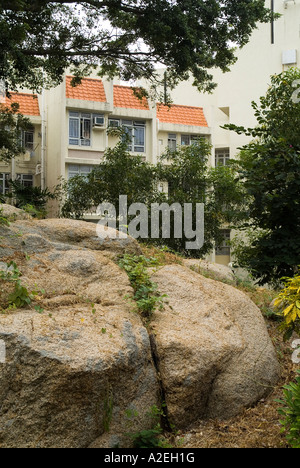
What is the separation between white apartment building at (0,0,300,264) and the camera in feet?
88.3

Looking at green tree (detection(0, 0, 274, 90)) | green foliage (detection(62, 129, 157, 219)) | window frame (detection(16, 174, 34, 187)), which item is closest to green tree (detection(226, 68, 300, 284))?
green tree (detection(0, 0, 274, 90))

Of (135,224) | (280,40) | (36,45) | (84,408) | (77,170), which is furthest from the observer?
(280,40)

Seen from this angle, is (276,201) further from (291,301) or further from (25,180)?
(25,180)

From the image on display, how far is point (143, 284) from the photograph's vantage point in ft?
21.2

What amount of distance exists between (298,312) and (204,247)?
13.1m

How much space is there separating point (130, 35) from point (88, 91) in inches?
545

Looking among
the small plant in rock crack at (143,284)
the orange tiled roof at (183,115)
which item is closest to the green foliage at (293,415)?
the small plant in rock crack at (143,284)

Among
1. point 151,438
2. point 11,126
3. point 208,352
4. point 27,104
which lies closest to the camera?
point 151,438

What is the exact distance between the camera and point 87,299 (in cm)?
595

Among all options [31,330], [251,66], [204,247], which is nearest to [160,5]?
[204,247]

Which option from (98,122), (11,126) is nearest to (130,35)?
(11,126)

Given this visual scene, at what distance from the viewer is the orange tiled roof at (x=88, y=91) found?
26.7 m

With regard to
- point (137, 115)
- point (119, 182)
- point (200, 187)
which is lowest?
point (200, 187)

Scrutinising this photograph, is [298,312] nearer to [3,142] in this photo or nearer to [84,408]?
[84,408]
